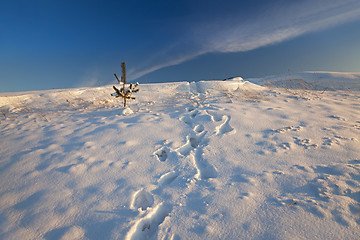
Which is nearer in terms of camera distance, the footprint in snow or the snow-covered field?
the snow-covered field

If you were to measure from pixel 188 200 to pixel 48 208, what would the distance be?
1.38m

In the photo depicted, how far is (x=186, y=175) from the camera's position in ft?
6.15

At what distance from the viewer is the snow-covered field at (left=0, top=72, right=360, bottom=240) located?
1308 millimetres

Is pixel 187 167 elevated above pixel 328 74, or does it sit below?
below

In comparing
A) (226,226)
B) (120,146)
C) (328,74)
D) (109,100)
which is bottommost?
(226,226)

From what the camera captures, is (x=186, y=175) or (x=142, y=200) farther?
(x=186, y=175)

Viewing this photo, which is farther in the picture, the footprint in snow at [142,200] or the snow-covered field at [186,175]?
the footprint in snow at [142,200]

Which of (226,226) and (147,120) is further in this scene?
(147,120)

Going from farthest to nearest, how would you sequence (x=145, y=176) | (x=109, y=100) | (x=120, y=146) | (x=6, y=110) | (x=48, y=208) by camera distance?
(x=109, y=100)
(x=6, y=110)
(x=120, y=146)
(x=145, y=176)
(x=48, y=208)

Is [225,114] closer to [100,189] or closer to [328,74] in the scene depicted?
[100,189]

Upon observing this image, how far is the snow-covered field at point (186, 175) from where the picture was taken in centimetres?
131

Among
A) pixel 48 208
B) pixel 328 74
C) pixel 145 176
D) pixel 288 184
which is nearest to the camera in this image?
pixel 48 208

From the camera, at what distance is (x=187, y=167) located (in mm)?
2004

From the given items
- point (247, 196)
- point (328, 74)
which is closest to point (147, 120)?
point (247, 196)
